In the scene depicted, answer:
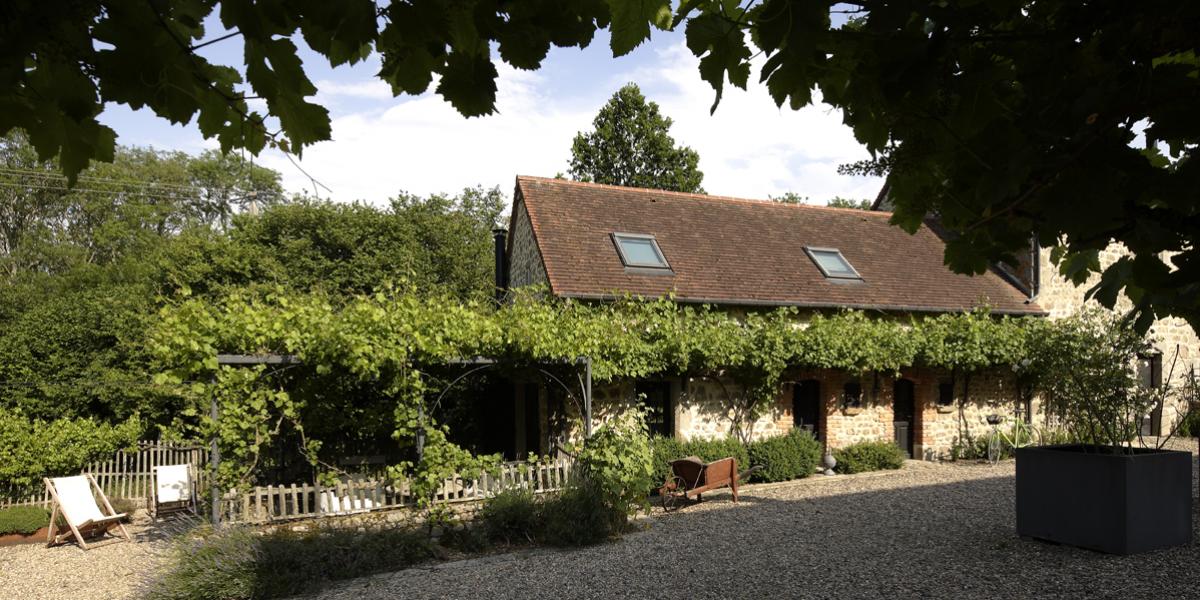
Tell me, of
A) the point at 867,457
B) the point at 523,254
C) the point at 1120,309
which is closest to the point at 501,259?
the point at 523,254

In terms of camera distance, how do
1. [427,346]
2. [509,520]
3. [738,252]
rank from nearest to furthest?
[509,520] → [427,346] → [738,252]

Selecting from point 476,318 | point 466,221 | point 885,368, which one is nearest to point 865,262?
point 885,368

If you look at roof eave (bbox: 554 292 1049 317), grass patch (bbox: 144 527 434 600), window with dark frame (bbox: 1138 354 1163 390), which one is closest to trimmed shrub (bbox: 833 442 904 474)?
roof eave (bbox: 554 292 1049 317)

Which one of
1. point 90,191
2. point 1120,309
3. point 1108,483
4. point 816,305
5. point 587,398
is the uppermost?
point 90,191

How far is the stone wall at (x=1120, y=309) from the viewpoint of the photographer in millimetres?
16906

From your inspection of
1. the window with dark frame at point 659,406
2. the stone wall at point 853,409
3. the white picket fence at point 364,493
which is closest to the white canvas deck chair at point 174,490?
the white picket fence at point 364,493

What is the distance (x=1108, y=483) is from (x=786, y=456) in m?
→ 6.14

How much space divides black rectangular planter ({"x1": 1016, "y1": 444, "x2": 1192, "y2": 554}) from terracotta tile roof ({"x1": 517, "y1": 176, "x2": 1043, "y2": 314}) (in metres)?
6.78

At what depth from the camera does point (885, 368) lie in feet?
45.9

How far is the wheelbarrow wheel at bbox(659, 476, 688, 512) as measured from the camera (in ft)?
33.5

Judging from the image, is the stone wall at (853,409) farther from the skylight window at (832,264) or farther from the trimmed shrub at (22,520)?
the trimmed shrub at (22,520)

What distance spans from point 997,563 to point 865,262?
10.7 m

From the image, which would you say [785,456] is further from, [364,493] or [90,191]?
[90,191]

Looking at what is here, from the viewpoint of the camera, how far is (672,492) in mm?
10328
